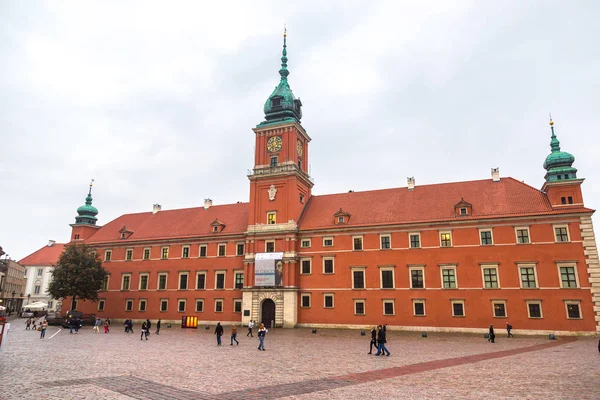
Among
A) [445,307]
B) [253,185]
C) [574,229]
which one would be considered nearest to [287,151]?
[253,185]

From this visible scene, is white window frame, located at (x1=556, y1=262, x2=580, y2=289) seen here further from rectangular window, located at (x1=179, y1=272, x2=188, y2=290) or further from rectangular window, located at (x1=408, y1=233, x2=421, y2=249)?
rectangular window, located at (x1=179, y1=272, x2=188, y2=290)

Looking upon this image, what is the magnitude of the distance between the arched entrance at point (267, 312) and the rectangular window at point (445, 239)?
63.3 feet

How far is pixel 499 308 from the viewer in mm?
38781

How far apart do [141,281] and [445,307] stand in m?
38.1

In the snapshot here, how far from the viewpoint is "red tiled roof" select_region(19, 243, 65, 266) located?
88.9 m

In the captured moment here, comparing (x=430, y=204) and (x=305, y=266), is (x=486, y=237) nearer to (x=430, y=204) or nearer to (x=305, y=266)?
(x=430, y=204)

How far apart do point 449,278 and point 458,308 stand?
2.89 meters

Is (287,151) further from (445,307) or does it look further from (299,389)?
(299,389)

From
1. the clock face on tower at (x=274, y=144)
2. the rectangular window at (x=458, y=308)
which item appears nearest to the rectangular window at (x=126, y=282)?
the clock face on tower at (x=274, y=144)

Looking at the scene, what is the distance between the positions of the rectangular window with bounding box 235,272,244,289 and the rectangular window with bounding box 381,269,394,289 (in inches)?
652

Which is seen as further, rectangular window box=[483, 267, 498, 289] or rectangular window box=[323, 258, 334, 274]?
rectangular window box=[323, 258, 334, 274]

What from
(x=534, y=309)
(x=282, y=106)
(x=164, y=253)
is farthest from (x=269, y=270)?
(x=534, y=309)

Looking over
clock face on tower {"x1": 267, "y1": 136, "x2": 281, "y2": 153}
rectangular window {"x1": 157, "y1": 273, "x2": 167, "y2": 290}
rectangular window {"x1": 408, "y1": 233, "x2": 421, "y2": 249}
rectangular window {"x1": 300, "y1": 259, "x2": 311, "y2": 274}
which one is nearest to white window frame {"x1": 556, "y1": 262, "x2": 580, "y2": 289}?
rectangular window {"x1": 408, "y1": 233, "x2": 421, "y2": 249}

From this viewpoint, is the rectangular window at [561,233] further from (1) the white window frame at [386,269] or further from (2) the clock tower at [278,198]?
(2) the clock tower at [278,198]
